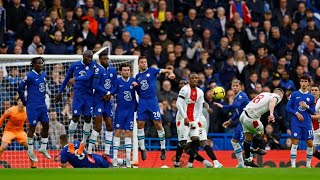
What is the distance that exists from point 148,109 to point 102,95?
1.10 m

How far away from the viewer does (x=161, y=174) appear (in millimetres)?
17109

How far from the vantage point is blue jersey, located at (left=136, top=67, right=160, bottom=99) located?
2248 centimetres

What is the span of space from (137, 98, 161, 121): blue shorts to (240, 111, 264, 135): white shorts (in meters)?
1.82

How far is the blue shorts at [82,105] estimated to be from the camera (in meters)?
21.9

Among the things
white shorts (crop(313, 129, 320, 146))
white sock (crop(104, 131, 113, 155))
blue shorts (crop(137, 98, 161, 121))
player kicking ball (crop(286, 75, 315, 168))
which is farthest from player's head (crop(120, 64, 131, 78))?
white shorts (crop(313, 129, 320, 146))

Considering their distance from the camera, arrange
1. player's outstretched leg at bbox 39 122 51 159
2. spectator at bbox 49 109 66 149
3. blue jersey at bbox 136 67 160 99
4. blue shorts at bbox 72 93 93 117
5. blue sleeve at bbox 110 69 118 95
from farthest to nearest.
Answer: spectator at bbox 49 109 66 149, blue sleeve at bbox 110 69 118 95, blue jersey at bbox 136 67 160 99, player's outstretched leg at bbox 39 122 51 159, blue shorts at bbox 72 93 93 117

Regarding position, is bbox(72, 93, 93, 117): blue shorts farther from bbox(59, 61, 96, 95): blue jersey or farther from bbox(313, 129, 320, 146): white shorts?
bbox(313, 129, 320, 146): white shorts

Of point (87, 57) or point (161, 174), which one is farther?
point (87, 57)

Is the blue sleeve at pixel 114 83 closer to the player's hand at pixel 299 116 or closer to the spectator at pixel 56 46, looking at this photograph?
the player's hand at pixel 299 116

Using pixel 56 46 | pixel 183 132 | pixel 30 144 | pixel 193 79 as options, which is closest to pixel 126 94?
pixel 183 132

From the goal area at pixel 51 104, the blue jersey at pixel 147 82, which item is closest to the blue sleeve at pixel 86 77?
the blue jersey at pixel 147 82

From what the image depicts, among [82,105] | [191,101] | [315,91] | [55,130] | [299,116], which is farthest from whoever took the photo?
[55,130]

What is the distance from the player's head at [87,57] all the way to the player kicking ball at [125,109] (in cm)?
99

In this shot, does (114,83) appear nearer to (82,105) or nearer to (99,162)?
(82,105)
